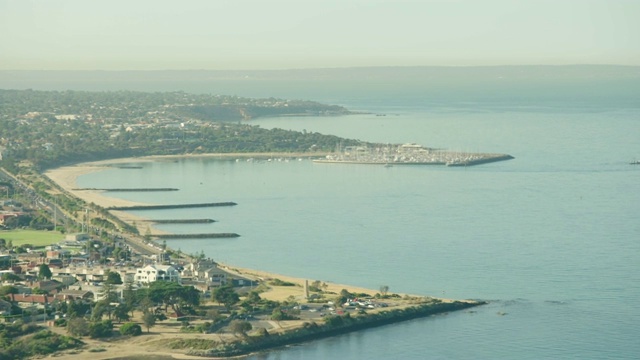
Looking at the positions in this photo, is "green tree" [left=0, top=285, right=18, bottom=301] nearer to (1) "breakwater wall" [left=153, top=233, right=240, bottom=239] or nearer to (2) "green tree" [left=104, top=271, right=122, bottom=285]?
(2) "green tree" [left=104, top=271, right=122, bottom=285]

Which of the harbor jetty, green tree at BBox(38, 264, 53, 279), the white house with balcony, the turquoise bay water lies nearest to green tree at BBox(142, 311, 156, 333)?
the turquoise bay water

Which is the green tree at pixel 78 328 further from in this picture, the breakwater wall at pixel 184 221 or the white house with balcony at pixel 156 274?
the breakwater wall at pixel 184 221

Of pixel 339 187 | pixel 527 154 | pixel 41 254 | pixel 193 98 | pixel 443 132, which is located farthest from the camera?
pixel 193 98

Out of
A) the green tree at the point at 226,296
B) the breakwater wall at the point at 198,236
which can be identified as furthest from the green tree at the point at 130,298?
the breakwater wall at the point at 198,236

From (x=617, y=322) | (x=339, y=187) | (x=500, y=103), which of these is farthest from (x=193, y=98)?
(x=617, y=322)

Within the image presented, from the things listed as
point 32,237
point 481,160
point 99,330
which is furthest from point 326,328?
point 481,160

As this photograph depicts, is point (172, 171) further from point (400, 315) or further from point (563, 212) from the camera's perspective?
point (400, 315)
